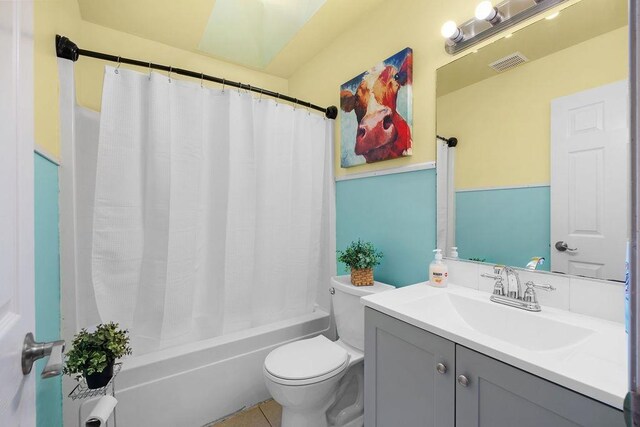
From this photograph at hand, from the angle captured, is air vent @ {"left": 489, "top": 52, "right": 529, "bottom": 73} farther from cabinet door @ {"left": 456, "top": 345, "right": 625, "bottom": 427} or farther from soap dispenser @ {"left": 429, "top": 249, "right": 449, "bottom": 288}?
cabinet door @ {"left": 456, "top": 345, "right": 625, "bottom": 427}

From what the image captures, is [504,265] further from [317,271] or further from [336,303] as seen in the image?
[317,271]

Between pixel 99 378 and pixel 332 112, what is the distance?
6.42 feet

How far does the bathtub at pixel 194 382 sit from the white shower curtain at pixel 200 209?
104 mm

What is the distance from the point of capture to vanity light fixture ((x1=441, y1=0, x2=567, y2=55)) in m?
1.07

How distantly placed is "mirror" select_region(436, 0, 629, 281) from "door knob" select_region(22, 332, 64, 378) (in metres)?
1.40

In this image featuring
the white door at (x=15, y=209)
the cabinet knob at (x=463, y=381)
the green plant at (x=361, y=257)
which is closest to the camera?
the white door at (x=15, y=209)

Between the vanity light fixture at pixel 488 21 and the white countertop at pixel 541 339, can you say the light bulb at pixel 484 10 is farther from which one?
the white countertop at pixel 541 339

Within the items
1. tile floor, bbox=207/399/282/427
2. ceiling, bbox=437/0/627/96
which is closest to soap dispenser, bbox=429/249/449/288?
ceiling, bbox=437/0/627/96

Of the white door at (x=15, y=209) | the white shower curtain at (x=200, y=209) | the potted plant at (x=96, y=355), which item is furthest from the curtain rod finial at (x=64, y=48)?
the potted plant at (x=96, y=355)

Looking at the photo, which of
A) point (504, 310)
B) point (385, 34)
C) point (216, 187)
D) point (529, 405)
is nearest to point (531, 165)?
point (504, 310)

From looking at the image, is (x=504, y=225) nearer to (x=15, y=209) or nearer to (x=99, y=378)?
(x=15, y=209)

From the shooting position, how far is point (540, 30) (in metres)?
1.06

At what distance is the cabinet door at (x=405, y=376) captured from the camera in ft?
2.77

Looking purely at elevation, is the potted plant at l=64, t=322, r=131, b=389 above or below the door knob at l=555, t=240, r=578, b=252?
below
